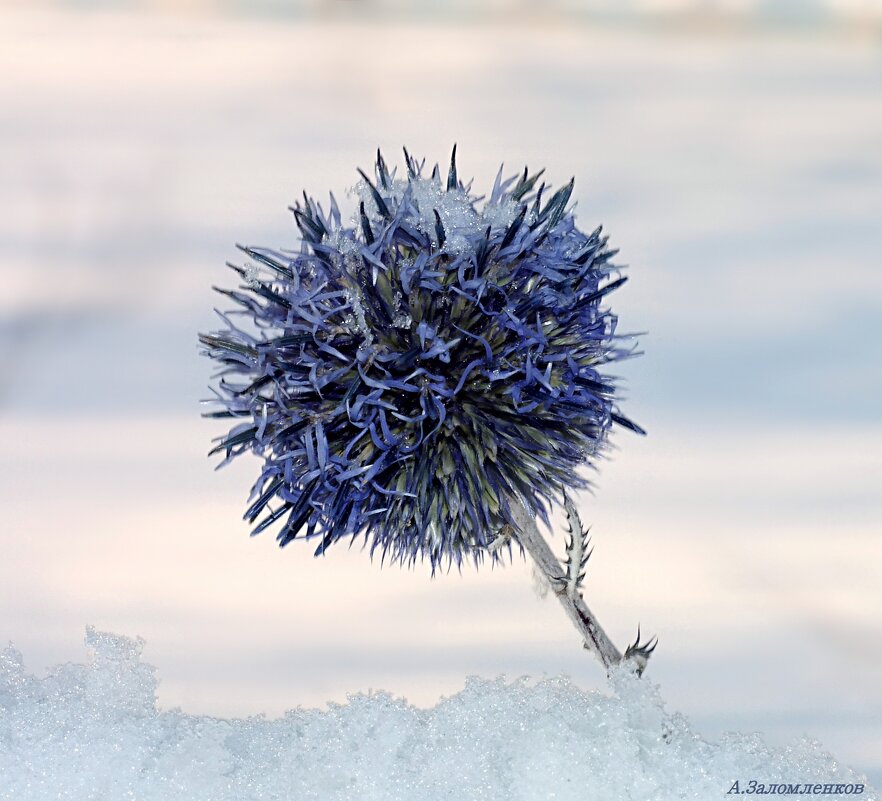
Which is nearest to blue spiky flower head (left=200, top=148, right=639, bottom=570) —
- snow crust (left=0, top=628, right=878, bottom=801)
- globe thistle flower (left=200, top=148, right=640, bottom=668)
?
globe thistle flower (left=200, top=148, right=640, bottom=668)

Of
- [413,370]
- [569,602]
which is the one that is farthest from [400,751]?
[413,370]

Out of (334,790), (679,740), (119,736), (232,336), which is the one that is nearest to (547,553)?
(679,740)

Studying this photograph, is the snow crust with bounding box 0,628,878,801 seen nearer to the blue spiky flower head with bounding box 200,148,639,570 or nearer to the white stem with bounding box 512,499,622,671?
the white stem with bounding box 512,499,622,671

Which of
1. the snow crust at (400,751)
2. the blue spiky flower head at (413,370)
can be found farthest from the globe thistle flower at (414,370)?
the snow crust at (400,751)

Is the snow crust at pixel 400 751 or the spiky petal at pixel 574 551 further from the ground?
the spiky petal at pixel 574 551

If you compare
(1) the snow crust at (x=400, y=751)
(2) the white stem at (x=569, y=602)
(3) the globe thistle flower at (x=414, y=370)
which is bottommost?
(1) the snow crust at (x=400, y=751)

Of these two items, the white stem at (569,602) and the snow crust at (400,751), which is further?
the white stem at (569,602)

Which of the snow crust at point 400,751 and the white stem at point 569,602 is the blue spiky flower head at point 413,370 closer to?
the white stem at point 569,602

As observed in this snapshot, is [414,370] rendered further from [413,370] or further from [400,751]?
[400,751]

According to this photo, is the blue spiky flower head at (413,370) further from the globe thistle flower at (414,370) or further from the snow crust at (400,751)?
the snow crust at (400,751)
